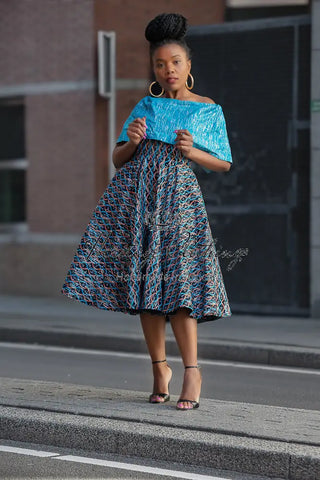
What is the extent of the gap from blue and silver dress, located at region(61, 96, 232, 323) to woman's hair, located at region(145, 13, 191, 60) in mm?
296

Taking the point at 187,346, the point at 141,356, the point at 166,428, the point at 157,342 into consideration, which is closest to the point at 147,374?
the point at 141,356

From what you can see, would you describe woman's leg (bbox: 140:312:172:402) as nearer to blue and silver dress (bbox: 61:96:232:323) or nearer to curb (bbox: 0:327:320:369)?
blue and silver dress (bbox: 61:96:232:323)

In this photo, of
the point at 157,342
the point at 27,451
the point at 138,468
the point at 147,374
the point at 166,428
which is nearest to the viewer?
the point at 138,468

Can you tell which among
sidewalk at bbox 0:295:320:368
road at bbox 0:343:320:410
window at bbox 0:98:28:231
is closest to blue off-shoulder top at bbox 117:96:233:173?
road at bbox 0:343:320:410

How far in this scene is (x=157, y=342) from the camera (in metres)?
5.65

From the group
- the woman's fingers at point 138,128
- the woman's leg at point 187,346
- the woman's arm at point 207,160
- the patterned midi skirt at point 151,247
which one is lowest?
the woman's leg at point 187,346

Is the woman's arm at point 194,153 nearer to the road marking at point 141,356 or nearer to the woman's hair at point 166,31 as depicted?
the woman's hair at point 166,31

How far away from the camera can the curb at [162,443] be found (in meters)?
4.64

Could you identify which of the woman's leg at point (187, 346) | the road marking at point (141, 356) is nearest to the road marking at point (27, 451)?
the woman's leg at point (187, 346)

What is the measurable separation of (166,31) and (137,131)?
1.83 ft

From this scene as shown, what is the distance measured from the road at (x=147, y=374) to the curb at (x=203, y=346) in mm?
161

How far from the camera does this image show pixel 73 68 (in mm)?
14609

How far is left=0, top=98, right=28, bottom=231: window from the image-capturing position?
606 inches

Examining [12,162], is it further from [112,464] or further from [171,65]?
[112,464]
